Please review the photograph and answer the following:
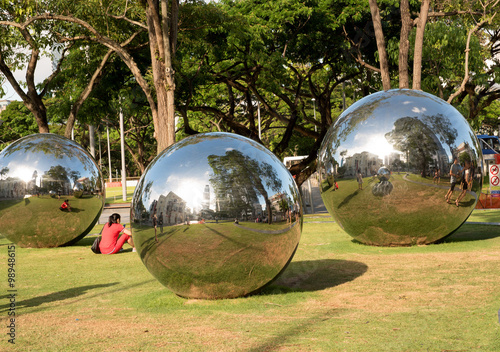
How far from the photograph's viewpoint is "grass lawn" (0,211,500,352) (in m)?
5.23

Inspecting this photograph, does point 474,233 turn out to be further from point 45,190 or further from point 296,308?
point 45,190

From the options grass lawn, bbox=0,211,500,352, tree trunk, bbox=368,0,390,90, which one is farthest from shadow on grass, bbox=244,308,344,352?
tree trunk, bbox=368,0,390,90

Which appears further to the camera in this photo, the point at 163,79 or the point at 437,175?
the point at 163,79

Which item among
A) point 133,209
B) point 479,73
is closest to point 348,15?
point 479,73

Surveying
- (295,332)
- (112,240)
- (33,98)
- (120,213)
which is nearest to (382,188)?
(295,332)

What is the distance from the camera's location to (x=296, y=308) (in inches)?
254

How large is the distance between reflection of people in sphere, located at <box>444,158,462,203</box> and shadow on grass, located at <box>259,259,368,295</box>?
2.09m

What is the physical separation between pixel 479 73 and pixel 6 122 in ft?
166

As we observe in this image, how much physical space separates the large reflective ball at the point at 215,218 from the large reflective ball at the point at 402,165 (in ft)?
11.2

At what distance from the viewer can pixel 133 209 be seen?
687 centimetres

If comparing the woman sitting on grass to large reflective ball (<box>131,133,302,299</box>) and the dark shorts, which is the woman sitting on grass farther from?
the dark shorts

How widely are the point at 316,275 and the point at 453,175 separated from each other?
324 cm

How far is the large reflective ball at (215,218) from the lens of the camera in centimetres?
628

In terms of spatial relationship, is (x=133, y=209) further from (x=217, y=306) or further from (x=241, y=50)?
(x=241, y=50)
